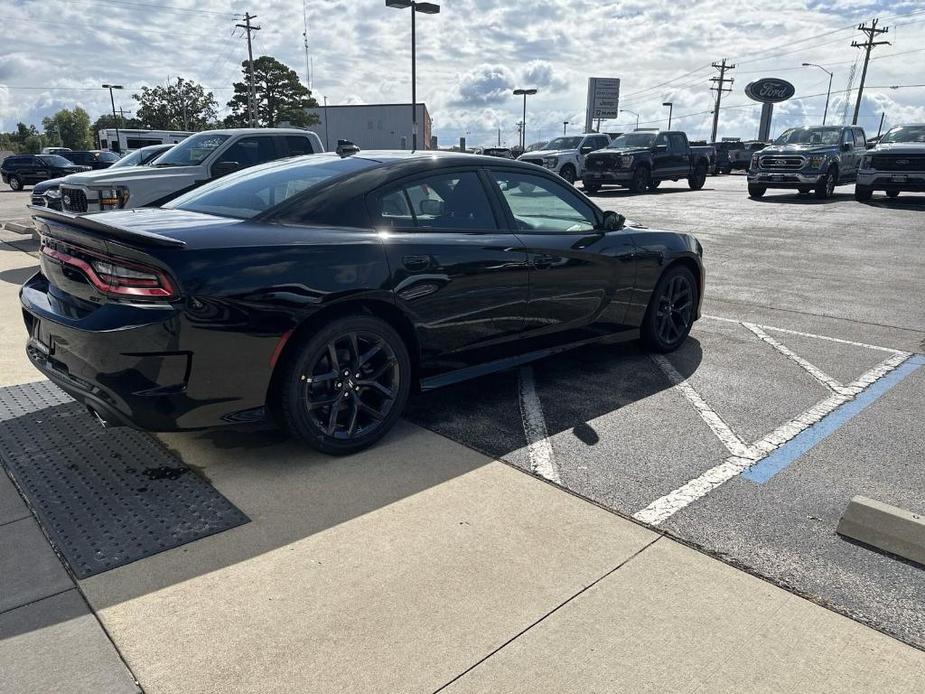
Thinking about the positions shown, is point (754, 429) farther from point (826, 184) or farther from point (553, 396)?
point (826, 184)

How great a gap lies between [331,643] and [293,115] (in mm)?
65087

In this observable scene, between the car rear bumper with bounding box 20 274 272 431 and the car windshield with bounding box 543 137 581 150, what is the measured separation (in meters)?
23.6

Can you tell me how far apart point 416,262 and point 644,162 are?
2000 cm

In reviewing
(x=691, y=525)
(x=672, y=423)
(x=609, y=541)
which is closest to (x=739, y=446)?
(x=672, y=423)

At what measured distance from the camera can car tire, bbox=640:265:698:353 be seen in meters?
5.31

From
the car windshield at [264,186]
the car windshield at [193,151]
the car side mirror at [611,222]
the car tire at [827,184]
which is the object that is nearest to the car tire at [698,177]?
the car tire at [827,184]

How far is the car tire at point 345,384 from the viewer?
3.33 metres

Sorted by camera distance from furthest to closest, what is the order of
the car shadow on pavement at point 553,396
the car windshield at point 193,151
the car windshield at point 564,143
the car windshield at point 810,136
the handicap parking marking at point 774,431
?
the car windshield at point 564,143, the car windshield at point 810,136, the car windshield at point 193,151, the car shadow on pavement at point 553,396, the handicap parking marking at point 774,431

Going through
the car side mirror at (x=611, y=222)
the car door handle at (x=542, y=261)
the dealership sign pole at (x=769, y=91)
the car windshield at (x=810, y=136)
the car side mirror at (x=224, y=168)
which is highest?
the dealership sign pole at (x=769, y=91)

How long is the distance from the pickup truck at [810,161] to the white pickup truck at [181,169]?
13.8 meters

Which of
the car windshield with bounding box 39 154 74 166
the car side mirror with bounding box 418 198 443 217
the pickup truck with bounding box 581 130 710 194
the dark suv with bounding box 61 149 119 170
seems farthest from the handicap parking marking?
the dark suv with bounding box 61 149 119 170

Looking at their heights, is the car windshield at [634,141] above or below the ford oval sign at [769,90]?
below

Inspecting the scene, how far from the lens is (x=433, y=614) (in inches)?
95.7

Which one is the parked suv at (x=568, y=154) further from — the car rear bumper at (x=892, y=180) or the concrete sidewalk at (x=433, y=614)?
the concrete sidewalk at (x=433, y=614)
